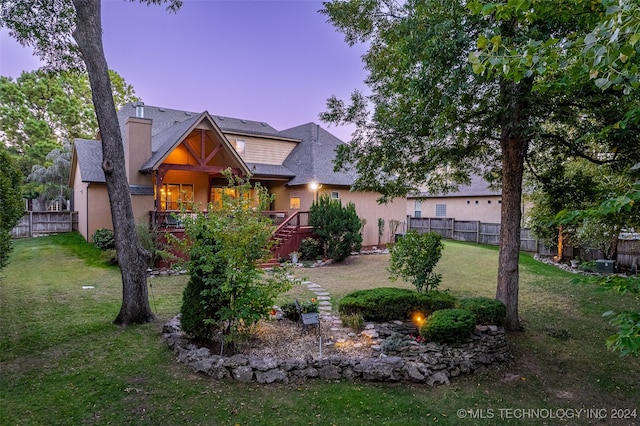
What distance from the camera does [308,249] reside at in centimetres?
1386

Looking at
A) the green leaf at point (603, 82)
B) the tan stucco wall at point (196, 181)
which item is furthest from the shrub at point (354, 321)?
the tan stucco wall at point (196, 181)

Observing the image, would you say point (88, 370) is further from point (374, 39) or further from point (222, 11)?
point (222, 11)

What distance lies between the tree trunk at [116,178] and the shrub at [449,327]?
5.15 metres

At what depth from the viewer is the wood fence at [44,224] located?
16766mm

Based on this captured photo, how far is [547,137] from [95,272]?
42.0 ft

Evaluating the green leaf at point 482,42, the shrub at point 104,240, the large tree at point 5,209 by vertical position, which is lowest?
the shrub at point 104,240

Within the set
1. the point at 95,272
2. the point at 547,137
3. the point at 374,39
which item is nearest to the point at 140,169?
the point at 95,272

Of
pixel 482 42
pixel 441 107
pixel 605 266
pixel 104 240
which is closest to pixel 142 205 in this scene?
pixel 104 240

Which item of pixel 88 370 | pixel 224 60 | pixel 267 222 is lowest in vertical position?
pixel 88 370

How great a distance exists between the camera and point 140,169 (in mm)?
14547

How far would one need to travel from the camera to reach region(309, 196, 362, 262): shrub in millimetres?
13461

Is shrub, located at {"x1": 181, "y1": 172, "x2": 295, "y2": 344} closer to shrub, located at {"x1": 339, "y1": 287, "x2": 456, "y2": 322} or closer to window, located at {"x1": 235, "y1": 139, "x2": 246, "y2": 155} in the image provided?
shrub, located at {"x1": 339, "y1": 287, "x2": 456, "y2": 322}

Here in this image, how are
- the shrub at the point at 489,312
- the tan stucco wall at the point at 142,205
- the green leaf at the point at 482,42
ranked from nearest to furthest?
the green leaf at the point at 482,42, the shrub at the point at 489,312, the tan stucco wall at the point at 142,205

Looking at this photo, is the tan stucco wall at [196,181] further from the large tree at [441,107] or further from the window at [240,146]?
the large tree at [441,107]
